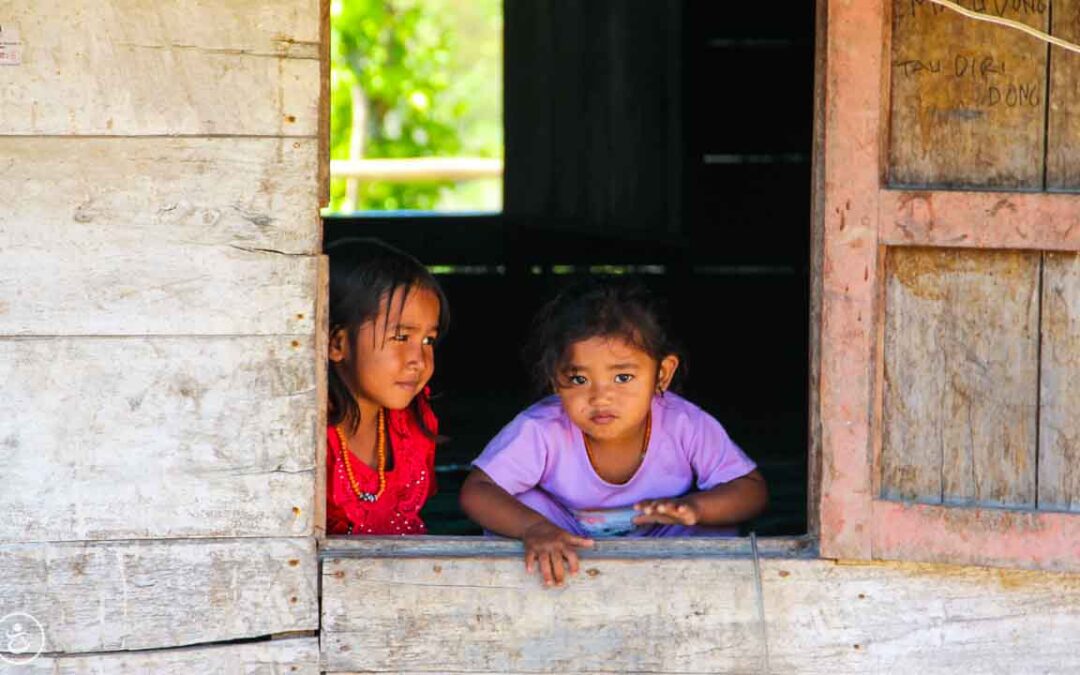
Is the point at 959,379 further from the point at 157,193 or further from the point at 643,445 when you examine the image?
the point at 157,193

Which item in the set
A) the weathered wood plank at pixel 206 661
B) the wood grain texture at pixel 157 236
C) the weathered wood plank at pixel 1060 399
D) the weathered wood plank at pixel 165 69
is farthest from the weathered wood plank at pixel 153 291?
the weathered wood plank at pixel 1060 399

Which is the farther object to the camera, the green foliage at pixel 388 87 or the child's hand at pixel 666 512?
the green foliage at pixel 388 87

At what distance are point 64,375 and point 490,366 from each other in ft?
12.7

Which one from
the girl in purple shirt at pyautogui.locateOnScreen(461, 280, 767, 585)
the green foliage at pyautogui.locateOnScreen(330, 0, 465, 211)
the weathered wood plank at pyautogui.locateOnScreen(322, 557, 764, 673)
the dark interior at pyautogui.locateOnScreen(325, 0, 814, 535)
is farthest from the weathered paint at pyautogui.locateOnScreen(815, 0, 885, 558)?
the green foliage at pyautogui.locateOnScreen(330, 0, 465, 211)

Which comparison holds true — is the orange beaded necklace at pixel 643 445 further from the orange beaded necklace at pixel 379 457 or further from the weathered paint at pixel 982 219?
the weathered paint at pixel 982 219

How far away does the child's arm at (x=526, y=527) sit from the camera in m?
2.86

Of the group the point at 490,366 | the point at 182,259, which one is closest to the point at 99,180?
the point at 182,259

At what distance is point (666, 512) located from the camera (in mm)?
3006

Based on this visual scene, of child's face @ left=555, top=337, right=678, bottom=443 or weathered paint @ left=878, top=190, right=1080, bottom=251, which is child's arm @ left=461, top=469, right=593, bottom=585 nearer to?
child's face @ left=555, top=337, right=678, bottom=443

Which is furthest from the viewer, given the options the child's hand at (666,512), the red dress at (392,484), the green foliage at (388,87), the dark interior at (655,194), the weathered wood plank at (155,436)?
the green foliage at (388,87)

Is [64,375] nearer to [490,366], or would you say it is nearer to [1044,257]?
[1044,257]

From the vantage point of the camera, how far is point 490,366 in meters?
6.60

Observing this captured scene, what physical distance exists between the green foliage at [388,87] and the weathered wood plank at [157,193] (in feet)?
Result: 26.1

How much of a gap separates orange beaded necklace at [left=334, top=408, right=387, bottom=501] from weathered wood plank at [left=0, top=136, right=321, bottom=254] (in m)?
0.67
